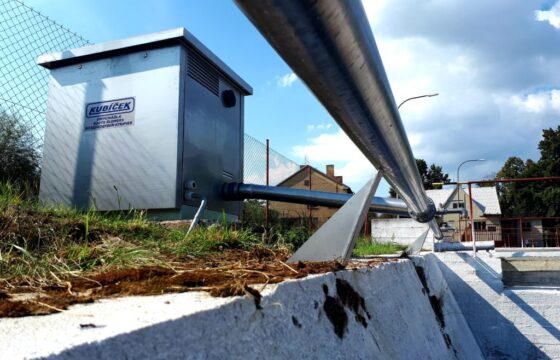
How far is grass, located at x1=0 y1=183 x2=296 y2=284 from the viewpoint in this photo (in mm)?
1547

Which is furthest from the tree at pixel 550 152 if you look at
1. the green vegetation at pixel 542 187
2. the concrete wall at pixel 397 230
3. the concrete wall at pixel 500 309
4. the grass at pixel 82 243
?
the grass at pixel 82 243

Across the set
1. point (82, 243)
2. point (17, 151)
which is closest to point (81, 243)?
point (82, 243)

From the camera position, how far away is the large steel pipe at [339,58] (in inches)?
27.5

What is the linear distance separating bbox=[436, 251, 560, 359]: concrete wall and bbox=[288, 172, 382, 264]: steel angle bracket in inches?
147

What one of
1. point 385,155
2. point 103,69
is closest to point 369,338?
point 385,155

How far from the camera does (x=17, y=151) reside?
423 centimetres

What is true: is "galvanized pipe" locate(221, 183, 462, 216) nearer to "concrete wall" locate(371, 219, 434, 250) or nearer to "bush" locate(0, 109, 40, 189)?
"bush" locate(0, 109, 40, 189)

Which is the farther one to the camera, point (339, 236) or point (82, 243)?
point (82, 243)

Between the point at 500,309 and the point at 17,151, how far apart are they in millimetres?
5480

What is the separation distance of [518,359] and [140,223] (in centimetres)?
459

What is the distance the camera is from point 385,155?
1.67 m

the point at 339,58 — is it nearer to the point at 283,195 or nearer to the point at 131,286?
the point at 131,286

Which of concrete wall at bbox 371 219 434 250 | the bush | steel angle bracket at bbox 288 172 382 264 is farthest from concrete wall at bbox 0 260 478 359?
concrete wall at bbox 371 219 434 250

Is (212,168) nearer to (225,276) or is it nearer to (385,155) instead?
(385,155)
